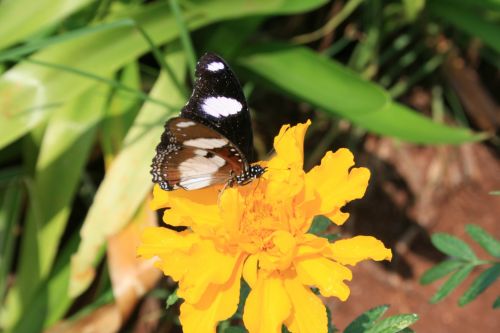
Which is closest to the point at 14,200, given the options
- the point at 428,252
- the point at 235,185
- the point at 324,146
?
the point at 324,146

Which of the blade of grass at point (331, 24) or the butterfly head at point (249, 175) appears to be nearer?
the butterfly head at point (249, 175)

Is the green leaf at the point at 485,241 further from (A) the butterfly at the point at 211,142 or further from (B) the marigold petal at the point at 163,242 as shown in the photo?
(B) the marigold petal at the point at 163,242

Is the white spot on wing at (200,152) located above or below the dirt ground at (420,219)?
above

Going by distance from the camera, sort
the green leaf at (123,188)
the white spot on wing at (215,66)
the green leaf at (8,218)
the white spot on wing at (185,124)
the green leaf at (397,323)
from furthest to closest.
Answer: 1. the green leaf at (8,218)
2. the green leaf at (123,188)
3. the white spot on wing at (215,66)
4. the white spot on wing at (185,124)
5. the green leaf at (397,323)

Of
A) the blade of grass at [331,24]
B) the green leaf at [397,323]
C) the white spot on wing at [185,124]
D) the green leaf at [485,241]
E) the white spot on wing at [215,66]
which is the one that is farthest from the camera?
the blade of grass at [331,24]

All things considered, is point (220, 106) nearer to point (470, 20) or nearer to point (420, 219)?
point (470, 20)

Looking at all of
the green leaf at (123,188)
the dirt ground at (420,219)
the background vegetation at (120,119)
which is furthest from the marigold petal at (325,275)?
the dirt ground at (420,219)

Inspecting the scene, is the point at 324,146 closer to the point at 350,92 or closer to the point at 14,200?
the point at 350,92

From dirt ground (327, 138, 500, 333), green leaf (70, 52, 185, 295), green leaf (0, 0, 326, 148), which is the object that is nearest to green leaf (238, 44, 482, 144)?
green leaf (0, 0, 326, 148)

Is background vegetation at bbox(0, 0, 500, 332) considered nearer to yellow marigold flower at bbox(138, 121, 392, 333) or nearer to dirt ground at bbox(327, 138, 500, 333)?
dirt ground at bbox(327, 138, 500, 333)

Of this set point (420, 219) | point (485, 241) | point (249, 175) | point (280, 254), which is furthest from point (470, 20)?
point (280, 254)
